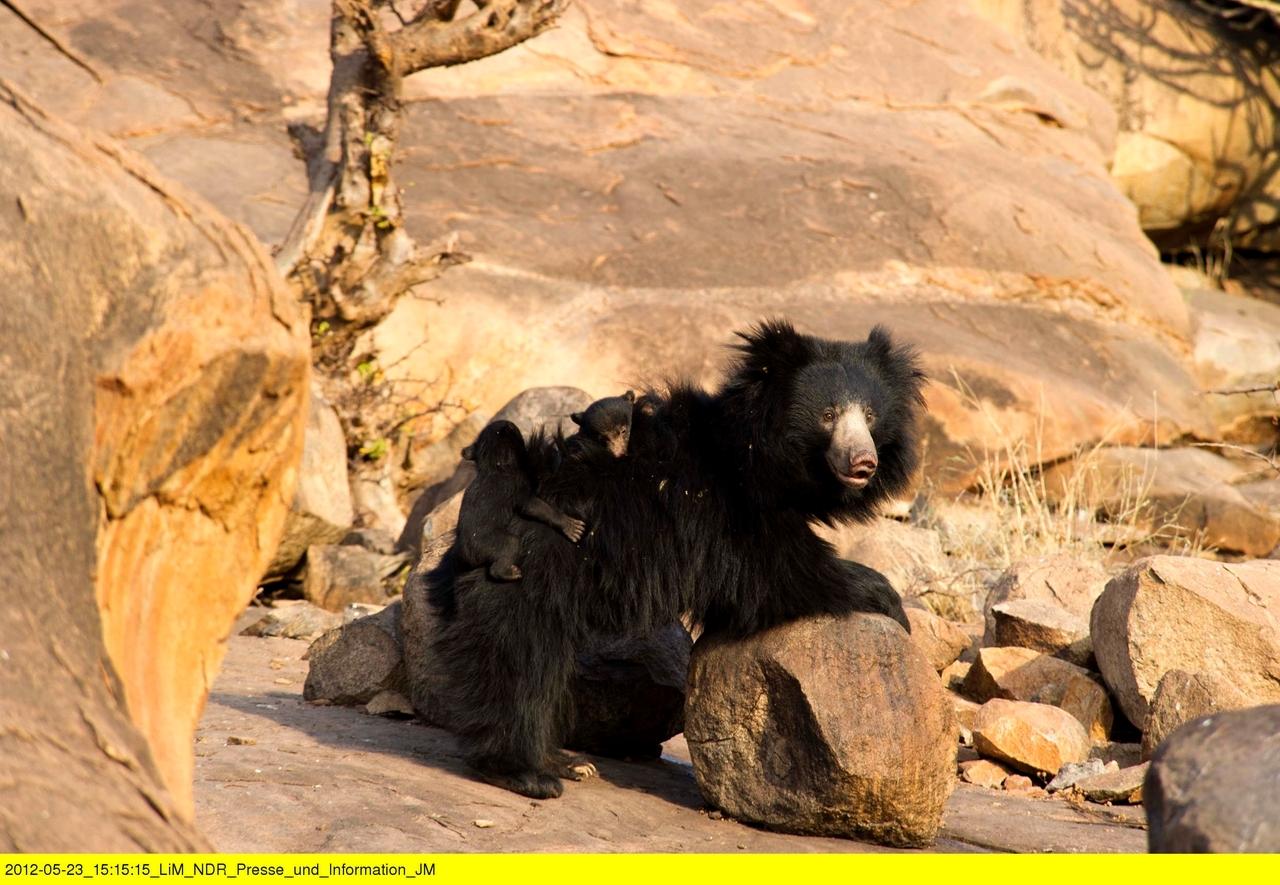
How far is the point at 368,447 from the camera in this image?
834 centimetres

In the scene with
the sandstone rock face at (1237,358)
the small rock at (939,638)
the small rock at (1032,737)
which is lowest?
the small rock at (1032,737)

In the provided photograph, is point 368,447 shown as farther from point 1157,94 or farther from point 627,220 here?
point 1157,94

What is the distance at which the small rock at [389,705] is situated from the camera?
514cm

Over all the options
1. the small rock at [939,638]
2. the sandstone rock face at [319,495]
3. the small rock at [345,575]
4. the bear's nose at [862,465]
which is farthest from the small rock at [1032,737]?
the sandstone rock face at [319,495]

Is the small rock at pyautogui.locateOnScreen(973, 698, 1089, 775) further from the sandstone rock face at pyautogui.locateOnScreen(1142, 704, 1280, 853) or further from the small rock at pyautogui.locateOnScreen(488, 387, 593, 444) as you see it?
the sandstone rock face at pyautogui.locateOnScreen(1142, 704, 1280, 853)

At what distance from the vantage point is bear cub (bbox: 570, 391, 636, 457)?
430cm

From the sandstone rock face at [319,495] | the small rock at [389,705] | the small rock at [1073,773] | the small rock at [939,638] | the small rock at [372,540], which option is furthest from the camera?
the small rock at [372,540]

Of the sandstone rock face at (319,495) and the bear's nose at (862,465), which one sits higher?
the bear's nose at (862,465)

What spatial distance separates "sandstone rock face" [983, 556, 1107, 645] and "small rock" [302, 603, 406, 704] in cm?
288

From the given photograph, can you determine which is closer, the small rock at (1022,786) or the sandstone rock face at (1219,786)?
the sandstone rock face at (1219,786)

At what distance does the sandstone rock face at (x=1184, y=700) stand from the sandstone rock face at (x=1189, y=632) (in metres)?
0.34

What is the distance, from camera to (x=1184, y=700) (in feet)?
16.5

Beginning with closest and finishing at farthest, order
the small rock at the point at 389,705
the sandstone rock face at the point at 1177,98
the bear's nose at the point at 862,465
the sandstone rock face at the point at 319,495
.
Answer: the bear's nose at the point at 862,465 → the small rock at the point at 389,705 → the sandstone rock face at the point at 319,495 → the sandstone rock face at the point at 1177,98

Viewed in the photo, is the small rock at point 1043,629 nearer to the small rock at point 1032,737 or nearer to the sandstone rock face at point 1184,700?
the small rock at point 1032,737
